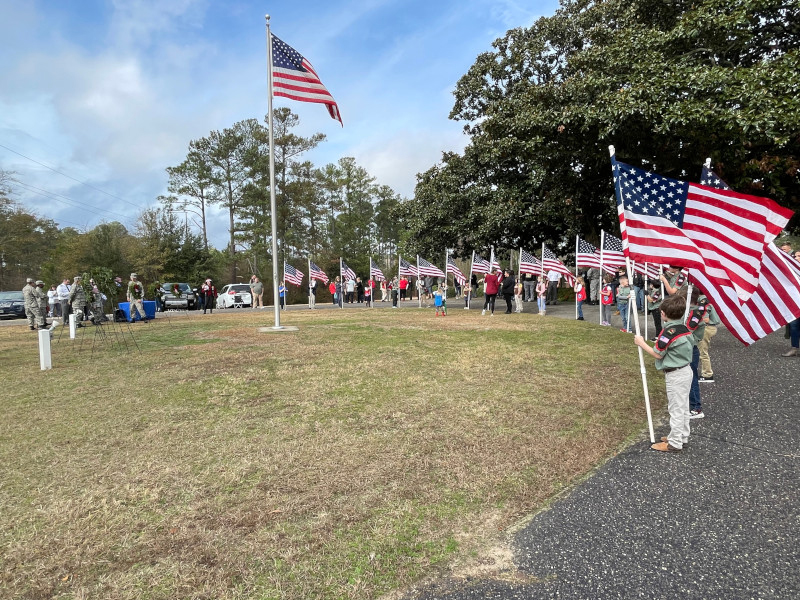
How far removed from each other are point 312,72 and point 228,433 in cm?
1100

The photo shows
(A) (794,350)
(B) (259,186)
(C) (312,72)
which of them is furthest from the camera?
(B) (259,186)

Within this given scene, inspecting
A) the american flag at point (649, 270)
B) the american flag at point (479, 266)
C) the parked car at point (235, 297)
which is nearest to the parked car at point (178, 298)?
the parked car at point (235, 297)

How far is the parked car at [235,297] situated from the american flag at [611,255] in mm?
22956

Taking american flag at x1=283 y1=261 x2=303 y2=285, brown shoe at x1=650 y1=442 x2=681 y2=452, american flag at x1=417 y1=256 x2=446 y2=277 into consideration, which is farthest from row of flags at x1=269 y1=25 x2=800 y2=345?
american flag at x1=283 y1=261 x2=303 y2=285

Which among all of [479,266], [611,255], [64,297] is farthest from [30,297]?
[611,255]

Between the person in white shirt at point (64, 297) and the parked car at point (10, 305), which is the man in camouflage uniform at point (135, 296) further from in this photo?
the parked car at point (10, 305)

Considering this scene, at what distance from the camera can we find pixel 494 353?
32.5ft

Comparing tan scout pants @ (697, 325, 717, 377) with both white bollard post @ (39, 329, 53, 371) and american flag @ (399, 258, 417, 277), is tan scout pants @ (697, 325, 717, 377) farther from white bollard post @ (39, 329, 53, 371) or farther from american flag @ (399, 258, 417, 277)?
american flag @ (399, 258, 417, 277)

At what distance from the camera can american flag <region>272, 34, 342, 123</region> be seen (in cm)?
1265

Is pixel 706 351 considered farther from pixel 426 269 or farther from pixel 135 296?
pixel 135 296

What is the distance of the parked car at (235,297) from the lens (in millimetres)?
31611

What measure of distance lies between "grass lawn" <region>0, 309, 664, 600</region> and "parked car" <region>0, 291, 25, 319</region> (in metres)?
18.6

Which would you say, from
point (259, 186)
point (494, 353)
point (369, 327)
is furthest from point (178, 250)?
point (494, 353)

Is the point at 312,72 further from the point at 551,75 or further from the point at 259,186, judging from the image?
the point at 259,186
